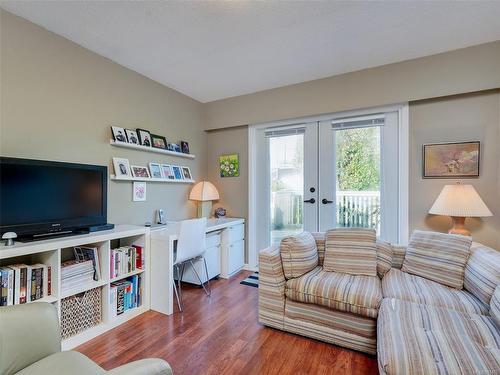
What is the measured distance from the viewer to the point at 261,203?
3.50 m

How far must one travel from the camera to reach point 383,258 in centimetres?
213

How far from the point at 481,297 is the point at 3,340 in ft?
8.31

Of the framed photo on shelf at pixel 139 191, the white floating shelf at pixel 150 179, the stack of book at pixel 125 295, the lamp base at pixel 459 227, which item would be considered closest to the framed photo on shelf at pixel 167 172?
the white floating shelf at pixel 150 179

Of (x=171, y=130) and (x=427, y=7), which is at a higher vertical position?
(x=427, y=7)

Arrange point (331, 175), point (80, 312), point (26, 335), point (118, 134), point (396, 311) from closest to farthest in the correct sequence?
point (26, 335) < point (396, 311) < point (80, 312) < point (118, 134) < point (331, 175)

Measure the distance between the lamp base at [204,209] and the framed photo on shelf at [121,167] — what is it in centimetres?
120

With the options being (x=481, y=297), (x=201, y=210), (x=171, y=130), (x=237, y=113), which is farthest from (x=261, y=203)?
(x=481, y=297)

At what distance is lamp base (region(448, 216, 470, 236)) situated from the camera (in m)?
2.19

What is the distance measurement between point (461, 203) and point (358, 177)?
0.98m

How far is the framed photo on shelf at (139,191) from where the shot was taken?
2697mm

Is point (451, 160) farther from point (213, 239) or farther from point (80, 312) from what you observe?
point (80, 312)

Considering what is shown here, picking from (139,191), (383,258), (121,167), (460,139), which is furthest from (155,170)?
(460,139)

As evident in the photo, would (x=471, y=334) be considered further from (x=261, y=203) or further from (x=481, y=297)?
(x=261, y=203)

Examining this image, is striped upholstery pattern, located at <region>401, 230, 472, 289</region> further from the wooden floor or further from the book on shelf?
the book on shelf
